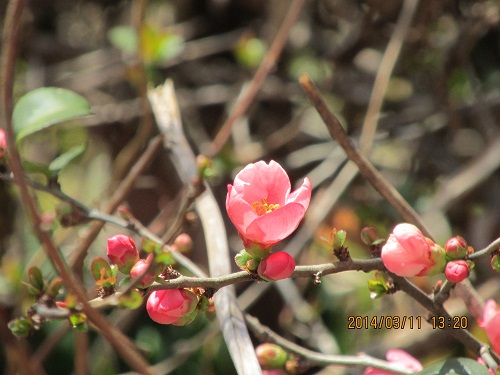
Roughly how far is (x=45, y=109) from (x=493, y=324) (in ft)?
1.90

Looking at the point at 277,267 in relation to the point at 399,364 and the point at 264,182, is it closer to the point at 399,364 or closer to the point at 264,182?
the point at 264,182

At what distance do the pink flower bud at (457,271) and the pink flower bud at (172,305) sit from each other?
231 millimetres

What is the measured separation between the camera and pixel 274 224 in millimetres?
600

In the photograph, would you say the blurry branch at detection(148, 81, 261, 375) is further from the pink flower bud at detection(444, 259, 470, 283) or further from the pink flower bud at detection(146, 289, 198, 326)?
the pink flower bud at detection(444, 259, 470, 283)

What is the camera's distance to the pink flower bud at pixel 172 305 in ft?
1.92

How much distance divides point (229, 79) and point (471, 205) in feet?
2.17

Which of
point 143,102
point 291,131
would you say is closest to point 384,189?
point 143,102

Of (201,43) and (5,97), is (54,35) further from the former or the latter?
(5,97)

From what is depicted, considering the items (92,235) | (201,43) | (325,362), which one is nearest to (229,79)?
(201,43)

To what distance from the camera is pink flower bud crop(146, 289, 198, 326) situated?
585 mm

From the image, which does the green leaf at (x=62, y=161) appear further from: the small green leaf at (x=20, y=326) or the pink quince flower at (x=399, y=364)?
the pink quince flower at (x=399, y=364)

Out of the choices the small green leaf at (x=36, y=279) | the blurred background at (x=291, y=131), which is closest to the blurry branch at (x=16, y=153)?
the small green leaf at (x=36, y=279)

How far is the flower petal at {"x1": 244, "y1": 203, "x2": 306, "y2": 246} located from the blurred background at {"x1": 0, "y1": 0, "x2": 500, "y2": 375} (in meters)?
0.57

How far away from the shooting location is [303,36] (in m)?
1.63
